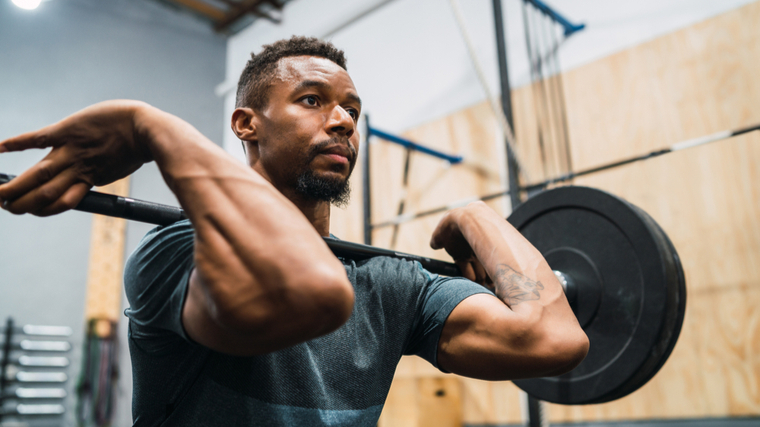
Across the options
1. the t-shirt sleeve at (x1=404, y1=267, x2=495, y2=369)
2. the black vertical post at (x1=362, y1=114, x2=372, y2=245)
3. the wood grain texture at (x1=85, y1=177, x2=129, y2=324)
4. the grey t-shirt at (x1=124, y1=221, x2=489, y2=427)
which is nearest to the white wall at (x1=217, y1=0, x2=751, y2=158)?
the black vertical post at (x1=362, y1=114, x2=372, y2=245)

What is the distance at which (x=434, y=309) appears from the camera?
118cm

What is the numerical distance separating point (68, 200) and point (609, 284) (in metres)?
1.28

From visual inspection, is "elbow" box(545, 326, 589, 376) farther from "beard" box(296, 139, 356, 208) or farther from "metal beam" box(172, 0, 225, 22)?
"metal beam" box(172, 0, 225, 22)

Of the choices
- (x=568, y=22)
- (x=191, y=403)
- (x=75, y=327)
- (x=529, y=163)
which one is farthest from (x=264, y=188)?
(x=75, y=327)

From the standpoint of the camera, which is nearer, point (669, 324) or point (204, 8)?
point (669, 324)

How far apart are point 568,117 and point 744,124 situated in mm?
967

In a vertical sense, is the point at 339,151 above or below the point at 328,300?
above

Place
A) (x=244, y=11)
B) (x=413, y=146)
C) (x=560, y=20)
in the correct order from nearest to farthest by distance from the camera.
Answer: (x=560, y=20) → (x=413, y=146) → (x=244, y=11)

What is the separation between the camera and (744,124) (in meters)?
2.81

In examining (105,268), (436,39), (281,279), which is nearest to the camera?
(281,279)

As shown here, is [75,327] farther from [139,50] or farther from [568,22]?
[568,22]

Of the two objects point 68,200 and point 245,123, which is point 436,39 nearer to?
point 245,123

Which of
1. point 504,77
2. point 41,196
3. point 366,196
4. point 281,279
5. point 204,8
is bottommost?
point 281,279

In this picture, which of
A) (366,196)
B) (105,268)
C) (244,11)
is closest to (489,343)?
(366,196)
